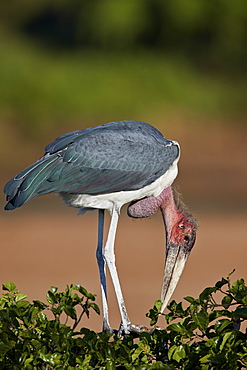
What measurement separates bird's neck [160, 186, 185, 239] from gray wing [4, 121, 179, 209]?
308 mm

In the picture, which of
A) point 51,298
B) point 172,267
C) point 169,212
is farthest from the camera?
point 169,212

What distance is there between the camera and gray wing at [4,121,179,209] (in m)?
4.35

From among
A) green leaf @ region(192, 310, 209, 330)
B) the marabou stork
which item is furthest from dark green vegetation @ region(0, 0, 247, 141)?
green leaf @ region(192, 310, 209, 330)

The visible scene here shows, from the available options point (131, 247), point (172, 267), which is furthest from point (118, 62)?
point (172, 267)

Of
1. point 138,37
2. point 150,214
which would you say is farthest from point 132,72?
point 150,214

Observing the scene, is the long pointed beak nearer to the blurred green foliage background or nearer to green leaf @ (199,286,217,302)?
green leaf @ (199,286,217,302)

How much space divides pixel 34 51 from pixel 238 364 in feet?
55.4

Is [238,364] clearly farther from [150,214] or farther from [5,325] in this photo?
[150,214]

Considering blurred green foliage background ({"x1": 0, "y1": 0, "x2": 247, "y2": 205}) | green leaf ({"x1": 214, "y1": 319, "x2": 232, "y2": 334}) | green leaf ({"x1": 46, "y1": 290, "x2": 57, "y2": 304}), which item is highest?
blurred green foliage background ({"x1": 0, "y1": 0, "x2": 247, "y2": 205})

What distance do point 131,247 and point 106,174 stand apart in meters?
5.61

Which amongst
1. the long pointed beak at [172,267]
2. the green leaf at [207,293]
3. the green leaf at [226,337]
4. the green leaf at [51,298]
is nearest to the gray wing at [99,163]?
the long pointed beak at [172,267]

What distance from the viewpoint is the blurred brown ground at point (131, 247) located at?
8445 millimetres

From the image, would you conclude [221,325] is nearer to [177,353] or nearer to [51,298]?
[177,353]

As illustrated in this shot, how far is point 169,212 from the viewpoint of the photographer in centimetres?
502
